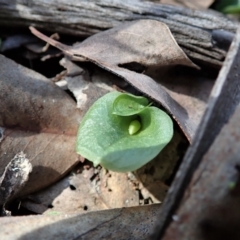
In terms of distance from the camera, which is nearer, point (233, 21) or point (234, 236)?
Answer: point (234, 236)

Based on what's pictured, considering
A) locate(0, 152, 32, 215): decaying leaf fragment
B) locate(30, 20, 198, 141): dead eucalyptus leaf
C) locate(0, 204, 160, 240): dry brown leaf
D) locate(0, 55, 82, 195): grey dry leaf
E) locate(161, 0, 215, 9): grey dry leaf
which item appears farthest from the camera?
locate(161, 0, 215, 9): grey dry leaf

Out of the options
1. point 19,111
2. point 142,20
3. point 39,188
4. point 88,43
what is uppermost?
point 142,20

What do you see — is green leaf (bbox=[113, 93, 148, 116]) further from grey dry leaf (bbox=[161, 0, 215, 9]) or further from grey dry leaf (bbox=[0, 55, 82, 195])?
grey dry leaf (bbox=[161, 0, 215, 9])

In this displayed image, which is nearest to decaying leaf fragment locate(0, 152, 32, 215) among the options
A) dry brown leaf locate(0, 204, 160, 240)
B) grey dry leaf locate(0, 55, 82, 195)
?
grey dry leaf locate(0, 55, 82, 195)

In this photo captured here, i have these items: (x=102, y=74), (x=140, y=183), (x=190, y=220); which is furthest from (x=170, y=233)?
(x=102, y=74)

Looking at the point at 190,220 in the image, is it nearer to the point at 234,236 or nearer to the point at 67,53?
the point at 234,236

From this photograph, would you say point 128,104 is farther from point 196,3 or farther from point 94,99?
point 196,3

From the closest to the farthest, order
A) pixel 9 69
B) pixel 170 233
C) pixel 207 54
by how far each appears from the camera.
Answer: pixel 170 233 < pixel 9 69 < pixel 207 54
